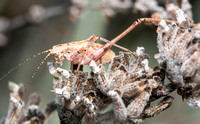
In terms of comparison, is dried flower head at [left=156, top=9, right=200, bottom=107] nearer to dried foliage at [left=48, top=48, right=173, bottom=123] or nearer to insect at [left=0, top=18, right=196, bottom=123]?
dried foliage at [left=48, top=48, right=173, bottom=123]

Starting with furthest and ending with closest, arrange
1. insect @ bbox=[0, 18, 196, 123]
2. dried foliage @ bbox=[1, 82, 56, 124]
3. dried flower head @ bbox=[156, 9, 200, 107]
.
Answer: insect @ bbox=[0, 18, 196, 123]
dried foliage @ bbox=[1, 82, 56, 124]
dried flower head @ bbox=[156, 9, 200, 107]

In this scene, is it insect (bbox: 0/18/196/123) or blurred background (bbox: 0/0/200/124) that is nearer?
insect (bbox: 0/18/196/123)

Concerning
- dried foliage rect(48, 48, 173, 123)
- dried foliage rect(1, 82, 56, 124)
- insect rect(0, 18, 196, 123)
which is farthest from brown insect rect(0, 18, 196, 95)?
dried foliage rect(48, 48, 173, 123)

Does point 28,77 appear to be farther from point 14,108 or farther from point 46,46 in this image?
point 14,108

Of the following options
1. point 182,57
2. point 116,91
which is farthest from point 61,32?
point 182,57

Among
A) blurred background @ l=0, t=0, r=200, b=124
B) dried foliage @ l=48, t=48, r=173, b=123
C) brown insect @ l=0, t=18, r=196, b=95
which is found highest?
blurred background @ l=0, t=0, r=200, b=124

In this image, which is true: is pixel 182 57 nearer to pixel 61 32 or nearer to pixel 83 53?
pixel 83 53

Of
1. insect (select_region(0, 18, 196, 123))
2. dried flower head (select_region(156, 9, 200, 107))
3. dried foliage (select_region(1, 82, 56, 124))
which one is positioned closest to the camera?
dried flower head (select_region(156, 9, 200, 107))

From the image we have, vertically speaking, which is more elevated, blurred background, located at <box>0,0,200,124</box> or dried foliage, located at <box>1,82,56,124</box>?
blurred background, located at <box>0,0,200,124</box>

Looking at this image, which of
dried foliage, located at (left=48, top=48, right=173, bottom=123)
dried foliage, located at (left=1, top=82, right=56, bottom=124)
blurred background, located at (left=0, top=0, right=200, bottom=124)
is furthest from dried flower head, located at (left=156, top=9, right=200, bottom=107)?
dried foliage, located at (left=1, top=82, right=56, bottom=124)

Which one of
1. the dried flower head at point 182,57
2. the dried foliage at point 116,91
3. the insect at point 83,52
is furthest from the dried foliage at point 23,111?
the dried flower head at point 182,57
